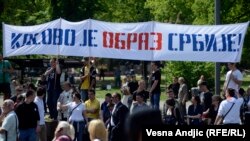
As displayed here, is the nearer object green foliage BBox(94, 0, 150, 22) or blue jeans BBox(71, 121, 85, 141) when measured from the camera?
blue jeans BBox(71, 121, 85, 141)

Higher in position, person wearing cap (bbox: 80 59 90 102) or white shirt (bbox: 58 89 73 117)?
person wearing cap (bbox: 80 59 90 102)

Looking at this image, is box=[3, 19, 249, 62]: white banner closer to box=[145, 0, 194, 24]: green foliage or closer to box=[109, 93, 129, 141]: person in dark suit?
box=[109, 93, 129, 141]: person in dark suit

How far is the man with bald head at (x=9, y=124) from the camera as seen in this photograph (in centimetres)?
1321

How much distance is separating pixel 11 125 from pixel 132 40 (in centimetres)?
475

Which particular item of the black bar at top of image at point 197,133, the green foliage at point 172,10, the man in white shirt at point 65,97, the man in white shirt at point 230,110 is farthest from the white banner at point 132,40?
the green foliage at point 172,10

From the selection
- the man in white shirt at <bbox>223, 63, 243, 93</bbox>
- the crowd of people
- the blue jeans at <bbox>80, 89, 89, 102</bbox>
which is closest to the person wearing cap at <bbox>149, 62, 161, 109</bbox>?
the crowd of people

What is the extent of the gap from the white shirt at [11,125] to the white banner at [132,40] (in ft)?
14.4

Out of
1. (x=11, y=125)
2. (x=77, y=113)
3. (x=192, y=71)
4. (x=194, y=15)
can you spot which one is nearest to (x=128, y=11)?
→ (x=194, y=15)

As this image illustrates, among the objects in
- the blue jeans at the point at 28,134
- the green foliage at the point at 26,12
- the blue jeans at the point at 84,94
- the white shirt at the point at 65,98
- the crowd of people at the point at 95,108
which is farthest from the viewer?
the green foliage at the point at 26,12

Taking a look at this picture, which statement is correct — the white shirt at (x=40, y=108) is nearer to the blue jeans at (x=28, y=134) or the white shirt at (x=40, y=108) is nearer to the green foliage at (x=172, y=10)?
the blue jeans at (x=28, y=134)

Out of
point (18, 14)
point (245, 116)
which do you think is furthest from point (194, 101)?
point (18, 14)

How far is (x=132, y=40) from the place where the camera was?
1698cm

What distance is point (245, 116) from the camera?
16.5m

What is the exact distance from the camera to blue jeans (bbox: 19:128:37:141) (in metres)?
14.4
